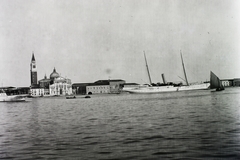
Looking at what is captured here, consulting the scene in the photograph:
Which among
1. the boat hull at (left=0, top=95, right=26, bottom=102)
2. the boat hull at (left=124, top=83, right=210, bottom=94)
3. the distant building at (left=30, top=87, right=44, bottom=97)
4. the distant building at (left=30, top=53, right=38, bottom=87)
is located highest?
the distant building at (left=30, top=53, right=38, bottom=87)

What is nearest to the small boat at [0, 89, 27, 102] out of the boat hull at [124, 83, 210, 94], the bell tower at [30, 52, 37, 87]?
the boat hull at [124, 83, 210, 94]

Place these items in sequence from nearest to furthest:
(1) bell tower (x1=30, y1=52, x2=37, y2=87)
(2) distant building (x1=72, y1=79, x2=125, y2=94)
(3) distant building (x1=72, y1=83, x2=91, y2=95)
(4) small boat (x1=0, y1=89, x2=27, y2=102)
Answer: (4) small boat (x1=0, y1=89, x2=27, y2=102)
(1) bell tower (x1=30, y1=52, x2=37, y2=87)
(2) distant building (x1=72, y1=79, x2=125, y2=94)
(3) distant building (x1=72, y1=83, x2=91, y2=95)

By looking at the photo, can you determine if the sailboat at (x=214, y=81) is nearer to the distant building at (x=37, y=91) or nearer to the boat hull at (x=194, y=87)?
the boat hull at (x=194, y=87)

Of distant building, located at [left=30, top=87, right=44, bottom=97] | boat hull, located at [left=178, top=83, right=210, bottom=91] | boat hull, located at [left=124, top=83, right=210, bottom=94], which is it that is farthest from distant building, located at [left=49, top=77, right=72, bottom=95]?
boat hull, located at [left=178, top=83, right=210, bottom=91]

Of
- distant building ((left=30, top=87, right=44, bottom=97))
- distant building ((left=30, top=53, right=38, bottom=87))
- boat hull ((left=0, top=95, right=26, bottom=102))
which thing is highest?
distant building ((left=30, top=53, right=38, bottom=87))

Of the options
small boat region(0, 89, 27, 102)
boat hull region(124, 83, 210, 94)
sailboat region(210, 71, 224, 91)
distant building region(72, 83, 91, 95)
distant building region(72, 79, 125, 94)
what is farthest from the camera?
distant building region(72, 83, 91, 95)

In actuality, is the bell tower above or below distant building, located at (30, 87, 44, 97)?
above

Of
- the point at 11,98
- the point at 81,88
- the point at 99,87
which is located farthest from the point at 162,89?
the point at 11,98

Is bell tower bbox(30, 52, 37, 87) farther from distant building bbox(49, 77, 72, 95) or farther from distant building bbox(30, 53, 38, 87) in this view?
distant building bbox(49, 77, 72, 95)

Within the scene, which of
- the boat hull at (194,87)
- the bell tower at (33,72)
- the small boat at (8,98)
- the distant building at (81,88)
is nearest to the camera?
the small boat at (8,98)

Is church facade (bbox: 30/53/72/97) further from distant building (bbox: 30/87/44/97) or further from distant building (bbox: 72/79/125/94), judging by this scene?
distant building (bbox: 72/79/125/94)

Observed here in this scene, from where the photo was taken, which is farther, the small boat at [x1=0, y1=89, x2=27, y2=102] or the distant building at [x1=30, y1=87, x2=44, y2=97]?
the distant building at [x1=30, y1=87, x2=44, y2=97]

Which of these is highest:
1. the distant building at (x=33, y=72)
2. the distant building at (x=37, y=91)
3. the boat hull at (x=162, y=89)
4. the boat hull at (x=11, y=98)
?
the distant building at (x=33, y=72)

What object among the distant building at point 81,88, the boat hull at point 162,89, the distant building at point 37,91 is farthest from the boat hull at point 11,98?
the distant building at point 81,88
